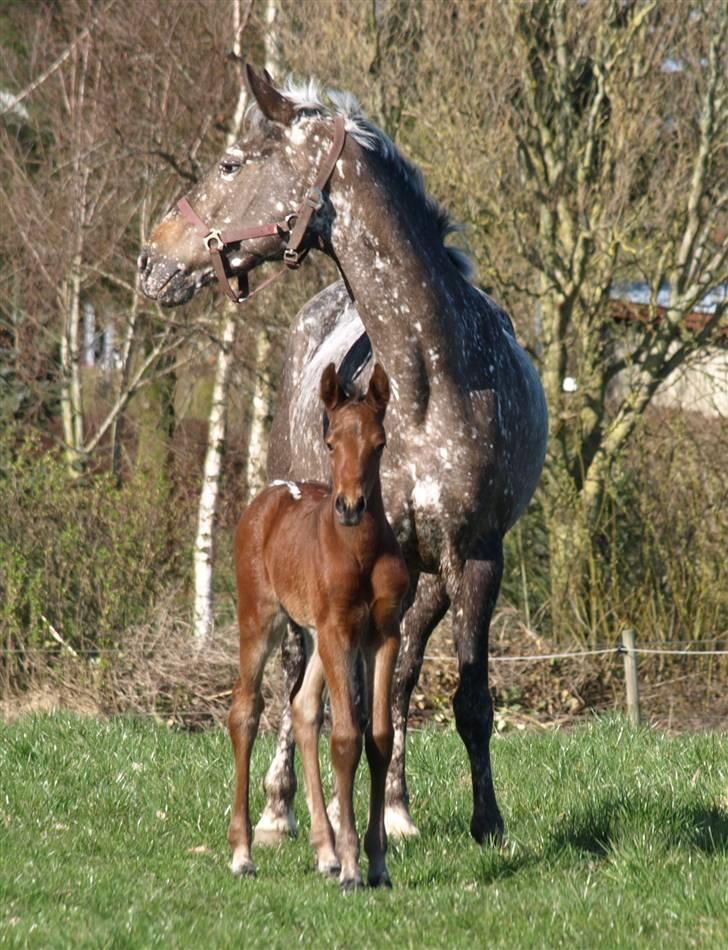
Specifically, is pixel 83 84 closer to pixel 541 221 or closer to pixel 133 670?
pixel 541 221

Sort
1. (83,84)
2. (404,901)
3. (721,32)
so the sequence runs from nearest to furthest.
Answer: (404,901) → (721,32) → (83,84)

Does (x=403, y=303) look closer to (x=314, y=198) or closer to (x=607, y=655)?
(x=314, y=198)

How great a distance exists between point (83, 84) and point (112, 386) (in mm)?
3732

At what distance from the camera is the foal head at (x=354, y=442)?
4734 mm

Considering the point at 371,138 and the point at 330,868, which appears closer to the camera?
the point at 330,868

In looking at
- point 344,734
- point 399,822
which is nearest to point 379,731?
point 344,734

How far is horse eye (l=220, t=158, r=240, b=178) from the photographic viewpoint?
629 centimetres

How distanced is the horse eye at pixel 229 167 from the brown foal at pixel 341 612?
5.17ft

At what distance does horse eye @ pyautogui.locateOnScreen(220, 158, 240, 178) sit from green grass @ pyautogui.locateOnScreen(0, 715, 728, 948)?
2.86 meters

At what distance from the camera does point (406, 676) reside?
6719 mm

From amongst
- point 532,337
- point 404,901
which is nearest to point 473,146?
point 532,337

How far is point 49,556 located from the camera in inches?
455

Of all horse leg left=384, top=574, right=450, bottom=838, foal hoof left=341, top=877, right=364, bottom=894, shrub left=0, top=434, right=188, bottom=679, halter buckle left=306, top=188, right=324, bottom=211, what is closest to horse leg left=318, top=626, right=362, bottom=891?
foal hoof left=341, top=877, right=364, bottom=894

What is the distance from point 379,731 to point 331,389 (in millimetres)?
1198
